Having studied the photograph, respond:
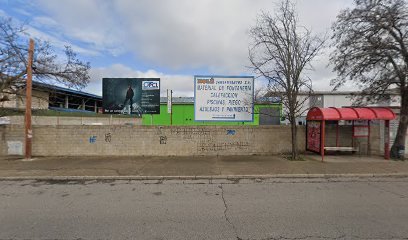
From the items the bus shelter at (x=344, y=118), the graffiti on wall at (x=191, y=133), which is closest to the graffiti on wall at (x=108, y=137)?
the graffiti on wall at (x=191, y=133)

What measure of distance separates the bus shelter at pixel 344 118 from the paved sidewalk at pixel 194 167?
2.87 ft

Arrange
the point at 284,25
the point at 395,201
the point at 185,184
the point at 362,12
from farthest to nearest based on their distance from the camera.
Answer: the point at 284,25, the point at 362,12, the point at 185,184, the point at 395,201

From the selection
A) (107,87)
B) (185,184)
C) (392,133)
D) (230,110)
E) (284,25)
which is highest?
(284,25)

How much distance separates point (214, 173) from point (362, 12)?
9.46 m

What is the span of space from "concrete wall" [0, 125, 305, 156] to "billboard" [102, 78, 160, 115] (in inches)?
90.2

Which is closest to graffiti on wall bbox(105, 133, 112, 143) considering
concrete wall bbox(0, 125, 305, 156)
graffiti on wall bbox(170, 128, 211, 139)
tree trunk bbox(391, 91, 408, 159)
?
concrete wall bbox(0, 125, 305, 156)

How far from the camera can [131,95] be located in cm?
1498

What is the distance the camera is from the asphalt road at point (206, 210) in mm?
4137

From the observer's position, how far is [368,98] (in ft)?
40.9

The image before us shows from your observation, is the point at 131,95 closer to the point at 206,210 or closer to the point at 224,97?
the point at 224,97

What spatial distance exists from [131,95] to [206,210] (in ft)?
36.6

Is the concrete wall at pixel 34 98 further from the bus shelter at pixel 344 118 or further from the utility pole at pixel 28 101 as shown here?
the bus shelter at pixel 344 118

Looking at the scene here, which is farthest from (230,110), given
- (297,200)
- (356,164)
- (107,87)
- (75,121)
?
(75,121)

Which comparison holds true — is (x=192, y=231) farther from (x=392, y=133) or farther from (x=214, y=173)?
(x=392, y=133)
